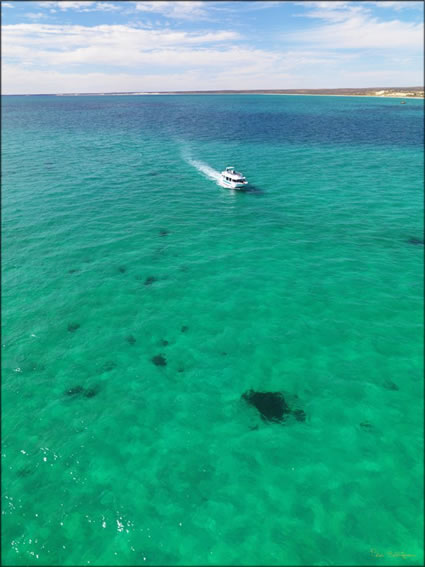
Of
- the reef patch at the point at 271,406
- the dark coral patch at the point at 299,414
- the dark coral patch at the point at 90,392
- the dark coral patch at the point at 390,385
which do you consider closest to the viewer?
the dark coral patch at the point at 299,414

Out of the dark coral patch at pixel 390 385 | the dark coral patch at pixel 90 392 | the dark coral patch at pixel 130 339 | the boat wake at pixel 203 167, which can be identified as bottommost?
the dark coral patch at pixel 90 392

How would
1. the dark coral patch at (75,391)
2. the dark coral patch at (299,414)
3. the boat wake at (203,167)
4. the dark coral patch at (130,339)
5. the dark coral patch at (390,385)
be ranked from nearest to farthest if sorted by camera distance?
the dark coral patch at (299,414) → the dark coral patch at (390,385) → the dark coral patch at (75,391) → the dark coral patch at (130,339) → the boat wake at (203,167)

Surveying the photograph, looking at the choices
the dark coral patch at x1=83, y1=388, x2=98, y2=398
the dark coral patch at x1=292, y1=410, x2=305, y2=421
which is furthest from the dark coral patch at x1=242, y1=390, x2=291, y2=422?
the dark coral patch at x1=83, y1=388, x2=98, y2=398

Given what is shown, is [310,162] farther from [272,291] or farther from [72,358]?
[72,358]

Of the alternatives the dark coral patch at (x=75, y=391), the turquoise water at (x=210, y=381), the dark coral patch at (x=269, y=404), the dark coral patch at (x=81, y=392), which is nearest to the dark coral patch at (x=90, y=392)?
the dark coral patch at (x=81, y=392)

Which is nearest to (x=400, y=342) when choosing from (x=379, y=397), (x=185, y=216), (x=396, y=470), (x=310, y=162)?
(x=379, y=397)

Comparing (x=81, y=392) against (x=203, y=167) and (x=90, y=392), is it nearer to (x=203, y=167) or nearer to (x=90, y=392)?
(x=90, y=392)

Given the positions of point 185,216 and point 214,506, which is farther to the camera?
point 185,216

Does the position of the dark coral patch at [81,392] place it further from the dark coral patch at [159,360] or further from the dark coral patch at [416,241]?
the dark coral patch at [416,241]
